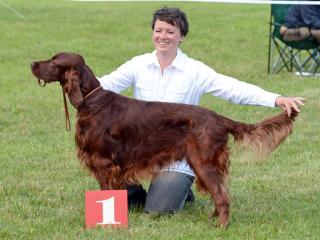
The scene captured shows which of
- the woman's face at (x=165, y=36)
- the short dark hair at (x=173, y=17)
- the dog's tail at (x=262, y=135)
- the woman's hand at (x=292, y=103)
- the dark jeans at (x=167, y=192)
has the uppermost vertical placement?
the short dark hair at (x=173, y=17)

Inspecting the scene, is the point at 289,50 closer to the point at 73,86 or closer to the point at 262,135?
the point at 262,135

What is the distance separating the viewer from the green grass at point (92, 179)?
507 cm

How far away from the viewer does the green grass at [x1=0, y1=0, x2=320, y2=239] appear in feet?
16.6

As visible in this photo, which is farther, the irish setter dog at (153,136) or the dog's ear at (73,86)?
the irish setter dog at (153,136)

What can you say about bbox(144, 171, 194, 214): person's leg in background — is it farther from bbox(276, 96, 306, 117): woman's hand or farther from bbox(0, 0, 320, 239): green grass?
bbox(276, 96, 306, 117): woman's hand

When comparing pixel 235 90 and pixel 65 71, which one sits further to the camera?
pixel 235 90

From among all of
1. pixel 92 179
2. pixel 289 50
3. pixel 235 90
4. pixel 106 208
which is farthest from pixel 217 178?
pixel 289 50

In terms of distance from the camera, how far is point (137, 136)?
5035 millimetres

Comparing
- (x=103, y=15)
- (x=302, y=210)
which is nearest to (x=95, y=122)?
(x=302, y=210)

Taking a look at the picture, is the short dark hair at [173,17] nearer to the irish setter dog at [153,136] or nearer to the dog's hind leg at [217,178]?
the irish setter dog at [153,136]

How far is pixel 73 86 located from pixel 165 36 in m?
0.78

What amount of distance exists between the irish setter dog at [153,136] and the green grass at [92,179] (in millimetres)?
173

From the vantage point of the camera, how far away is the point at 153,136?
198 inches

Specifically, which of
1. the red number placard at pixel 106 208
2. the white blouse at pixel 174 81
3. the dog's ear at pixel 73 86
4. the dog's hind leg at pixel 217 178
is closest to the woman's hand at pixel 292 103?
the white blouse at pixel 174 81
